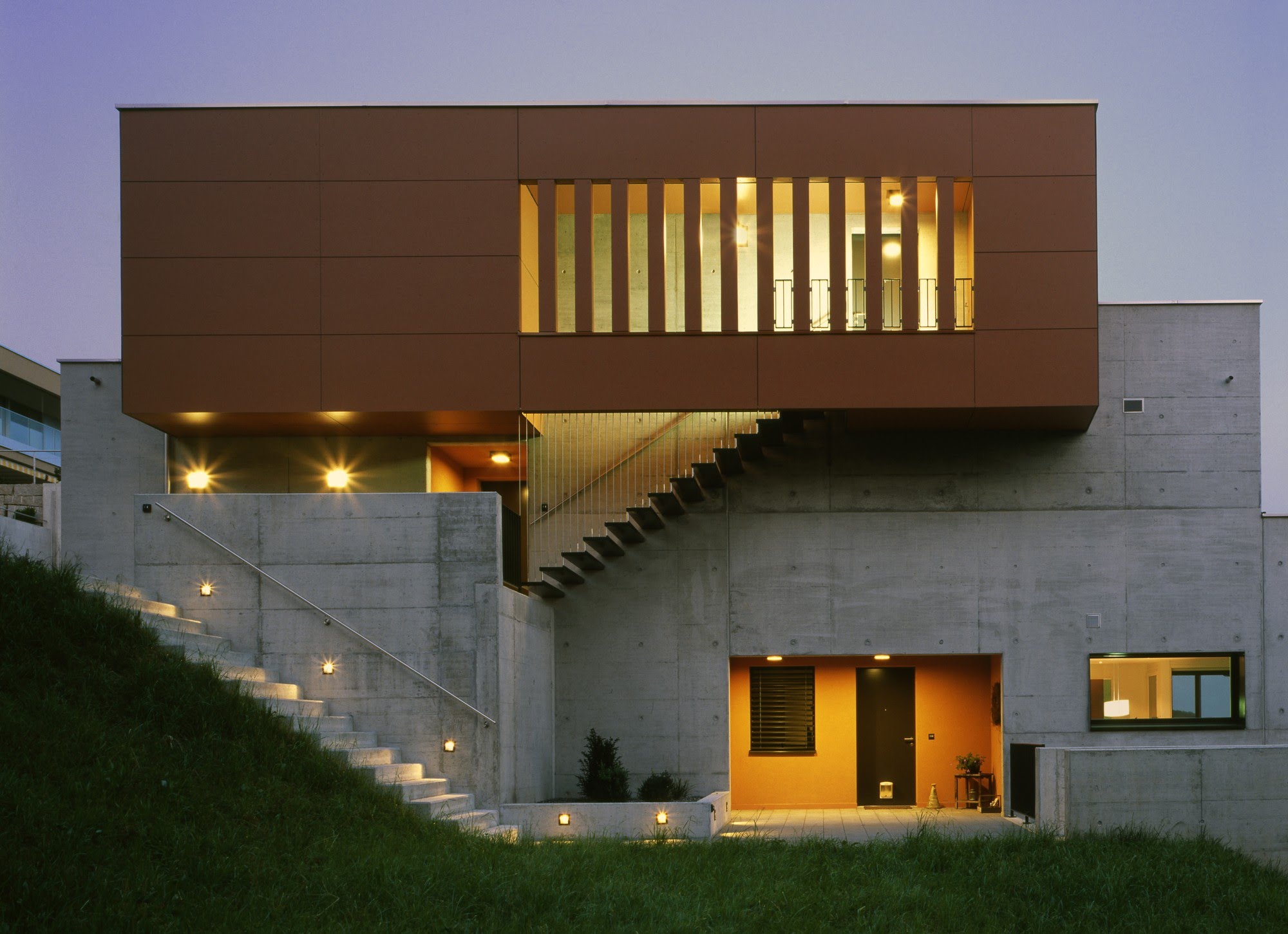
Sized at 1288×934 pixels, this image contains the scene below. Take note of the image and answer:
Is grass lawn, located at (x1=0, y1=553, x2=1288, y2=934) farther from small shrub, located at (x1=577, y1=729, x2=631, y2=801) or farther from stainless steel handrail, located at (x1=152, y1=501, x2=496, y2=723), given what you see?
small shrub, located at (x1=577, y1=729, x2=631, y2=801)

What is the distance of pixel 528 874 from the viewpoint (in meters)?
9.12

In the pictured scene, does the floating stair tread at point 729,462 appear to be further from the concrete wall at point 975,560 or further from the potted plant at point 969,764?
the potted plant at point 969,764

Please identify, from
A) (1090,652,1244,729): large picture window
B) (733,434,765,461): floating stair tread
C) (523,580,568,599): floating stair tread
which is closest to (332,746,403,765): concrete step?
(523,580,568,599): floating stair tread

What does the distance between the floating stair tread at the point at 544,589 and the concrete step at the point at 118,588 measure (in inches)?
189

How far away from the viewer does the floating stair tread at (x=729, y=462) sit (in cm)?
1644

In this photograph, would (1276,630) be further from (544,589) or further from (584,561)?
(544,589)

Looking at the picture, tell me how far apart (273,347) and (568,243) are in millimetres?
4595

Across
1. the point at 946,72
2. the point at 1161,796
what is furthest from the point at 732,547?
the point at 946,72

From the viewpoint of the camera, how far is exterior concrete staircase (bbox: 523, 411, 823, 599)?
644 inches

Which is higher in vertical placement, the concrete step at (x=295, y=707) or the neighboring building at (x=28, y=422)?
the neighboring building at (x=28, y=422)

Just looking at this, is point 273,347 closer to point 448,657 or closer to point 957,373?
point 448,657

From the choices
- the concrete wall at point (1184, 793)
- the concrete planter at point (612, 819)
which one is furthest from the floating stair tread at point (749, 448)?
the concrete wall at point (1184, 793)

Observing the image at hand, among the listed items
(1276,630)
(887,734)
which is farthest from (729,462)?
(1276,630)

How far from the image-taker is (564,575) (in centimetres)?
1659
